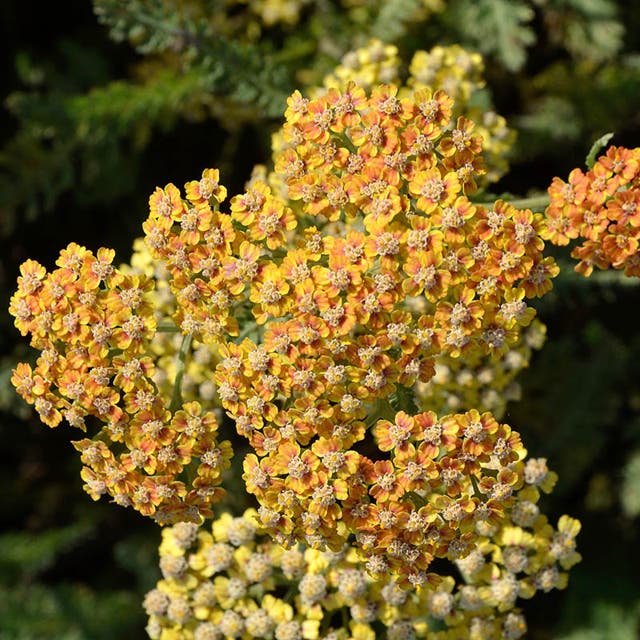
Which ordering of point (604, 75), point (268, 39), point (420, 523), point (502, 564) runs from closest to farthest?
1. point (420, 523)
2. point (502, 564)
3. point (604, 75)
4. point (268, 39)

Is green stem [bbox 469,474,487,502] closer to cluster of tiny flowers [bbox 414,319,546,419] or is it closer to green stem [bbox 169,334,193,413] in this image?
cluster of tiny flowers [bbox 414,319,546,419]

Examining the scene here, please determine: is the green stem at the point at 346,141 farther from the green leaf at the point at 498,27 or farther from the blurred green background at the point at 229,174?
the green leaf at the point at 498,27

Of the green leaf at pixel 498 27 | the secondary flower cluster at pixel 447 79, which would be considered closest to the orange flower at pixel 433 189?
the secondary flower cluster at pixel 447 79

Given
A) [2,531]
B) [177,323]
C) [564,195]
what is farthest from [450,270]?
[2,531]

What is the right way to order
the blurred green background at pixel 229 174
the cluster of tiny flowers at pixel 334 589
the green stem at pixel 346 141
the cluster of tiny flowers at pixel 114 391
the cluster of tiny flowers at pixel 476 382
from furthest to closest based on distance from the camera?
the blurred green background at pixel 229 174, the cluster of tiny flowers at pixel 476 382, the cluster of tiny flowers at pixel 334 589, the green stem at pixel 346 141, the cluster of tiny flowers at pixel 114 391

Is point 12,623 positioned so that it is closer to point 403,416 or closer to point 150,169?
point 150,169

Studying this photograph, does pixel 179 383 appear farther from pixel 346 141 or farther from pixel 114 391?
pixel 346 141
